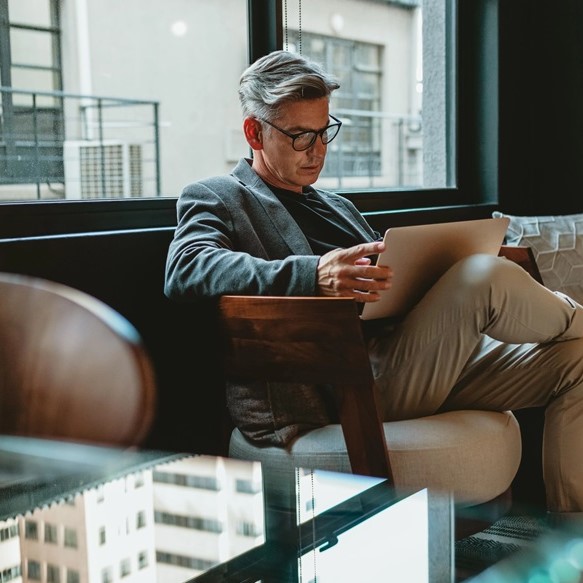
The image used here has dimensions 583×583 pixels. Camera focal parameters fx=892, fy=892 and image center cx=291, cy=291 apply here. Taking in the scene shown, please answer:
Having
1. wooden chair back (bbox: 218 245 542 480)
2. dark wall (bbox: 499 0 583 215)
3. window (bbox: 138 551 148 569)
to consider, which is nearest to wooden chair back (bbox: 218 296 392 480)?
wooden chair back (bbox: 218 245 542 480)

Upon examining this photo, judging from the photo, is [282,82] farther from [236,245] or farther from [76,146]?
[76,146]

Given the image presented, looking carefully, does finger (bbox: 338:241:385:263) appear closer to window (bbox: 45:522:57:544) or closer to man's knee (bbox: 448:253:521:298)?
man's knee (bbox: 448:253:521:298)

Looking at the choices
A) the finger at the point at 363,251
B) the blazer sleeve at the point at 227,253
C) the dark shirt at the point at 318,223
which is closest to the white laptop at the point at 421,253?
the finger at the point at 363,251

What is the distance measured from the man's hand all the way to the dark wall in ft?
7.37

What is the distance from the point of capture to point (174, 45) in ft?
8.52

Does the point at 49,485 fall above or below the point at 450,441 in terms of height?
above

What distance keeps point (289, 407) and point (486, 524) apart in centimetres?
86

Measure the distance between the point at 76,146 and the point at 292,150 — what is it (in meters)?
0.58

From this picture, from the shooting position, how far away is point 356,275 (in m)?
1.75

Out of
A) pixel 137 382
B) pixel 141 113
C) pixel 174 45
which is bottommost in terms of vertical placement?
pixel 137 382

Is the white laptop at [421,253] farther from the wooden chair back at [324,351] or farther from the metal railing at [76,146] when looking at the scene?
the metal railing at [76,146]

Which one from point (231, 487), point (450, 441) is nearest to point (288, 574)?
point (231, 487)

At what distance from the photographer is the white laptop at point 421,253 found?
183 centimetres

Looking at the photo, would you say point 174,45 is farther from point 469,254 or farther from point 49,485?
point 49,485
